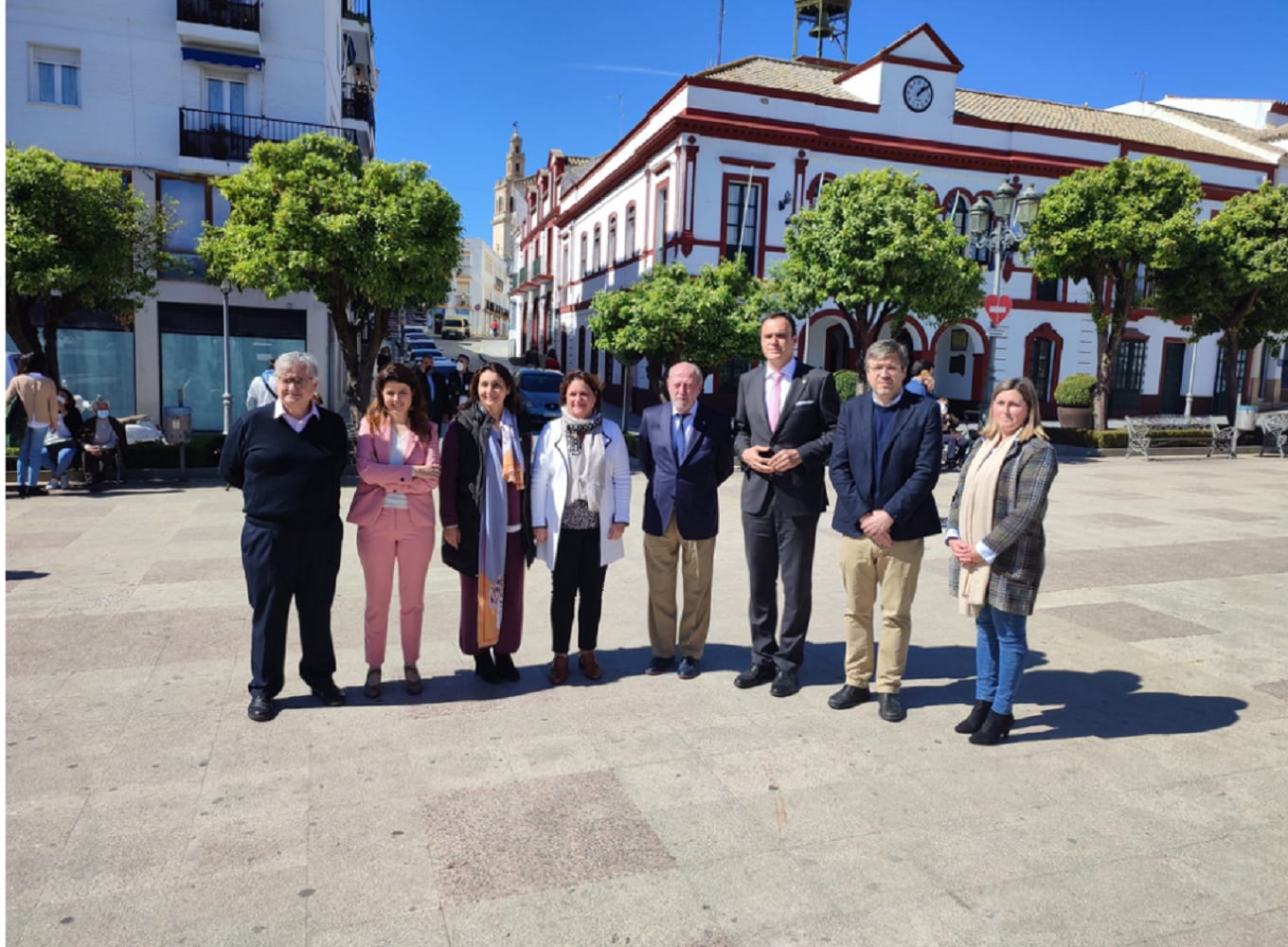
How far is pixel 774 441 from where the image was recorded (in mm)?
5402

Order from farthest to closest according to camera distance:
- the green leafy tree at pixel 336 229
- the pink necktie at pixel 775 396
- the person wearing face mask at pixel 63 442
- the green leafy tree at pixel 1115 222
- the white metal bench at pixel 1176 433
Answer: the green leafy tree at pixel 1115 222
the white metal bench at pixel 1176 433
the green leafy tree at pixel 336 229
the person wearing face mask at pixel 63 442
the pink necktie at pixel 775 396

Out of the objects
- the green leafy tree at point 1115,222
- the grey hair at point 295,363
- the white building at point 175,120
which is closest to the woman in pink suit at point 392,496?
the grey hair at point 295,363

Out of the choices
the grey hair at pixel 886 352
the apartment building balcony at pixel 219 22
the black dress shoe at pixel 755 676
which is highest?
the apartment building balcony at pixel 219 22

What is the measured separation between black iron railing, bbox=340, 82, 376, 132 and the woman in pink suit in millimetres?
23831

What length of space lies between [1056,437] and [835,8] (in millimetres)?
26782

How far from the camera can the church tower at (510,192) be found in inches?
3743

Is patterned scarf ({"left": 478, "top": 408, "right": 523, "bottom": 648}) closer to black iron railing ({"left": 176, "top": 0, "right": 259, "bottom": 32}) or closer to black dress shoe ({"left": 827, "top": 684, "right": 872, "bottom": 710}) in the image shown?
black dress shoe ({"left": 827, "top": 684, "right": 872, "bottom": 710})

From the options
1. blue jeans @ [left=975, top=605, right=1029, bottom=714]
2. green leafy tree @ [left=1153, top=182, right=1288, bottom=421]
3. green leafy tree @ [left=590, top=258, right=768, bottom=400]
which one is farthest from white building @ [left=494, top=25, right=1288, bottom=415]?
blue jeans @ [left=975, top=605, right=1029, bottom=714]

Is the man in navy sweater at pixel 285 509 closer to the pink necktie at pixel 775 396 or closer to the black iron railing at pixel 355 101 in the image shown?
the pink necktie at pixel 775 396

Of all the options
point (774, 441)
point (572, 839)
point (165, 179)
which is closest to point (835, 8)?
point (165, 179)

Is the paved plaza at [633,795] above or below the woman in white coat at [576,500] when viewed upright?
below

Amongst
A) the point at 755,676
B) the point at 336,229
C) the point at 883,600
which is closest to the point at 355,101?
the point at 336,229

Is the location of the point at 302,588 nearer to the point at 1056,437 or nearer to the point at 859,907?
the point at 859,907

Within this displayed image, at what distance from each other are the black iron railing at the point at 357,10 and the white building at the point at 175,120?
4419 mm
